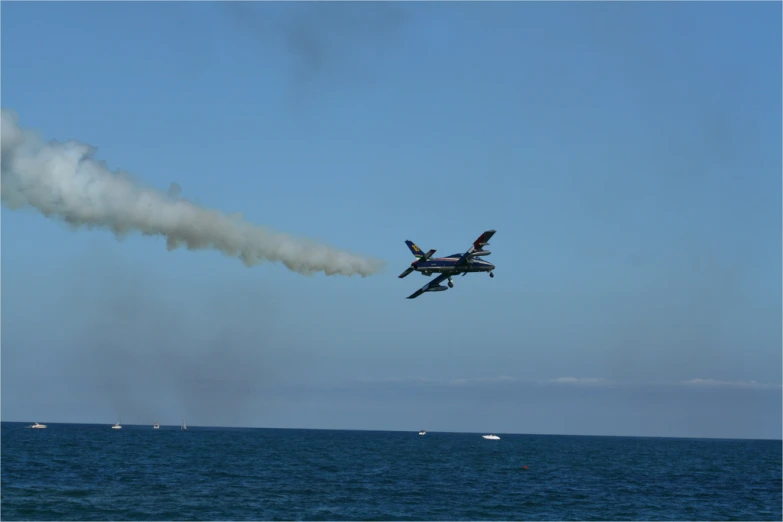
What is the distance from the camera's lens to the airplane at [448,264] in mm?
61125

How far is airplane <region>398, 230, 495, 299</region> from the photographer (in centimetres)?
6112

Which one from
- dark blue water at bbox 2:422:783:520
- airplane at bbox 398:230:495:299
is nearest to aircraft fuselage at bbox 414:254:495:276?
airplane at bbox 398:230:495:299

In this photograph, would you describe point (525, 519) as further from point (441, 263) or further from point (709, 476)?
point (709, 476)

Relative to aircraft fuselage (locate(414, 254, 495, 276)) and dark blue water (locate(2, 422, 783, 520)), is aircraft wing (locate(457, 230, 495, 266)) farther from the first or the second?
dark blue water (locate(2, 422, 783, 520))

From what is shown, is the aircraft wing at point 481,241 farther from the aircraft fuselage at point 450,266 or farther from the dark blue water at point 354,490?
the dark blue water at point 354,490

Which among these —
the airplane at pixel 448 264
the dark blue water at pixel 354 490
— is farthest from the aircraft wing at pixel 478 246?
the dark blue water at pixel 354 490

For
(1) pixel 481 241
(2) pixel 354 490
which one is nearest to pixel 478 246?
(1) pixel 481 241

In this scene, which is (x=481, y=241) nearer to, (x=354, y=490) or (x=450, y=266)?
(x=450, y=266)

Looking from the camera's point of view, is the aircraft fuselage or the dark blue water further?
the dark blue water

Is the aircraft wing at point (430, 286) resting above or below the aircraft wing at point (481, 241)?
below

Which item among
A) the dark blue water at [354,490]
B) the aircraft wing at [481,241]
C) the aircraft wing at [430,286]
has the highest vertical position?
the aircraft wing at [481,241]

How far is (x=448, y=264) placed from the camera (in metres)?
62.1

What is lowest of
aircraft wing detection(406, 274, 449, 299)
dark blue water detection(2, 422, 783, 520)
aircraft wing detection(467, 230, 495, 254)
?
dark blue water detection(2, 422, 783, 520)

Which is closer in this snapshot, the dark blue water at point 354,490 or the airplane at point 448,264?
the airplane at point 448,264
